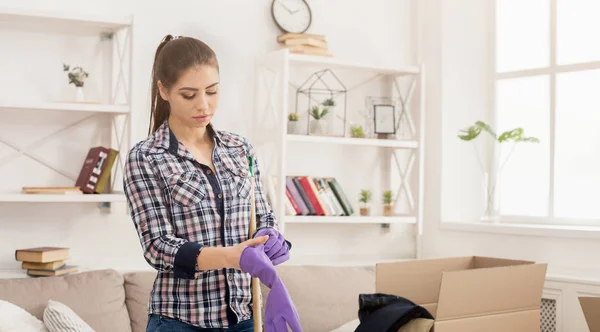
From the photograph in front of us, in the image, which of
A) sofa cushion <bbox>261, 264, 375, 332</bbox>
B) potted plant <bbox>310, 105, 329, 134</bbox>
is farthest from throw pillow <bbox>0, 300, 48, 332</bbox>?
potted plant <bbox>310, 105, 329, 134</bbox>

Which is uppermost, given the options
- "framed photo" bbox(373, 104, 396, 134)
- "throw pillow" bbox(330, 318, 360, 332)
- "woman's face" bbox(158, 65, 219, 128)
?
"framed photo" bbox(373, 104, 396, 134)

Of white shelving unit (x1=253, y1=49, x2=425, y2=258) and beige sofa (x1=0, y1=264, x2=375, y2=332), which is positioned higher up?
white shelving unit (x1=253, y1=49, x2=425, y2=258)

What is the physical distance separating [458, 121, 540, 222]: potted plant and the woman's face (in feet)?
8.33

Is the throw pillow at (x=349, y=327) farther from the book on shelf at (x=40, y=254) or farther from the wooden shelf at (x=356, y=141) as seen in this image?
the book on shelf at (x=40, y=254)

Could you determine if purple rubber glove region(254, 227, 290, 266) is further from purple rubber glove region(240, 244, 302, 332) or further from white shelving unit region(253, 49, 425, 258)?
white shelving unit region(253, 49, 425, 258)

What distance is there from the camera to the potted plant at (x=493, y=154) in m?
4.03

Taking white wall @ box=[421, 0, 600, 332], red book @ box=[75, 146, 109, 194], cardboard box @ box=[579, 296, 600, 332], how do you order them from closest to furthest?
cardboard box @ box=[579, 296, 600, 332], red book @ box=[75, 146, 109, 194], white wall @ box=[421, 0, 600, 332]

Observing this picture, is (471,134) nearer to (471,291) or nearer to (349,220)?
(349,220)

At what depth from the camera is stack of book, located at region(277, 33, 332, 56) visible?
12.8 feet

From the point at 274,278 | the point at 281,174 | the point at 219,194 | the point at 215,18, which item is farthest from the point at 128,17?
the point at 274,278

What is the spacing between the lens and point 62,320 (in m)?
2.73

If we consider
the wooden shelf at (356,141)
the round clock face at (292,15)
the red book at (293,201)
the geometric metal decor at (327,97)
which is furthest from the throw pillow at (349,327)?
the round clock face at (292,15)

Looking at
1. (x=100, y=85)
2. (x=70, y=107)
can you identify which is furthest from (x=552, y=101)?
(x=70, y=107)

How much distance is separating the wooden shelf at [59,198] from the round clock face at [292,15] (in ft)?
4.39
